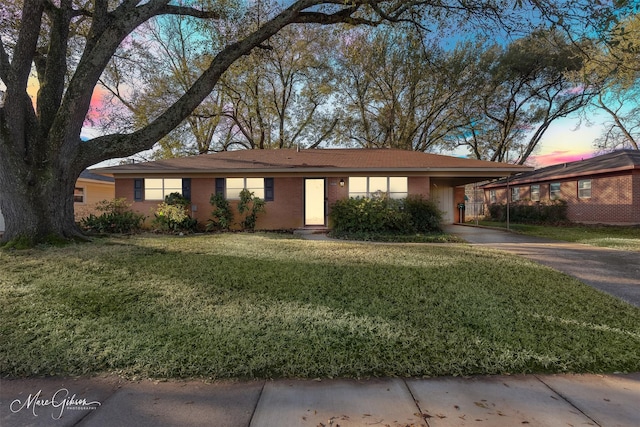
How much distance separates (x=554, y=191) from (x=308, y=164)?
49.4ft

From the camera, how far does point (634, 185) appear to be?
14625mm

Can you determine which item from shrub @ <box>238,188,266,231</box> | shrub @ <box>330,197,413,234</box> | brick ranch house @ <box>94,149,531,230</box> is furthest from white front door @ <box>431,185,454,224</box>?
shrub @ <box>238,188,266,231</box>

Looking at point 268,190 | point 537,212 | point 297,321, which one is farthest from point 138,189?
point 537,212

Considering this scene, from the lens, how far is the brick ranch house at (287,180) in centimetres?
1302

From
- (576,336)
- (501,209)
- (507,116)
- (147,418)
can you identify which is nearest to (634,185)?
(501,209)

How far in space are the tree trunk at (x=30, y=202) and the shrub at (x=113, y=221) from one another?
14.8ft

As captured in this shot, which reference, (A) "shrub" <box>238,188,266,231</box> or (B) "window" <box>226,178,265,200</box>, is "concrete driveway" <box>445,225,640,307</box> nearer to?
(A) "shrub" <box>238,188,266,231</box>

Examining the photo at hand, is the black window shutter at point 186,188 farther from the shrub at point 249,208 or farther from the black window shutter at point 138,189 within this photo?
the shrub at point 249,208

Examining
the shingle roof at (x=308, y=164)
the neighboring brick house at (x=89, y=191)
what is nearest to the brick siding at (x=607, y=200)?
the shingle roof at (x=308, y=164)

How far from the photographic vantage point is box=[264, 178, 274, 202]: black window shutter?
44.7ft

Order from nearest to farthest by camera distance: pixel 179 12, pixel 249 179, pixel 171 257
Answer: pixel 171 257 < pixel 179 12 < pixel 249 179

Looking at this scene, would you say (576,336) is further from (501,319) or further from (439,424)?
(439,424)

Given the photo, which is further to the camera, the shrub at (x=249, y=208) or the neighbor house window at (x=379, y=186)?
the neighbor house window at (x=379, y=186)

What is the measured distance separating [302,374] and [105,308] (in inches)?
94.4
